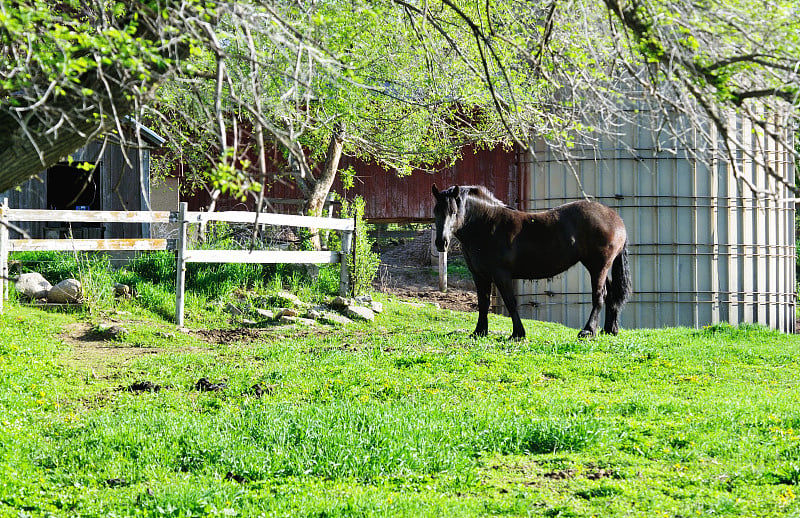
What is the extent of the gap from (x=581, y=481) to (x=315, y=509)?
1629 millimetres

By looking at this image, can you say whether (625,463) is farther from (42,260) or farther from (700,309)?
(700,309)

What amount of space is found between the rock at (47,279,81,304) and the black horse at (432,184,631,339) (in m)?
5.19

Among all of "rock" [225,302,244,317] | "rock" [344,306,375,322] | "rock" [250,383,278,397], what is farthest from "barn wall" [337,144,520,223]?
"rock" [250,383,278,397]

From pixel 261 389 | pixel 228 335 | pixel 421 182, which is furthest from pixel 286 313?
pixel 421 182

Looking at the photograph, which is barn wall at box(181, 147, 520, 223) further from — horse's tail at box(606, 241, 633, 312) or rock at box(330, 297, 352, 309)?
horse's tail at box(606, 241, 633, 312)

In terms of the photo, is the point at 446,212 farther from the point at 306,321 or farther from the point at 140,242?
the point at 140,242

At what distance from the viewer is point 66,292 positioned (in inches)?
469

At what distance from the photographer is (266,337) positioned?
11.0m

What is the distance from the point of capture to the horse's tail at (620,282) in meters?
12.1

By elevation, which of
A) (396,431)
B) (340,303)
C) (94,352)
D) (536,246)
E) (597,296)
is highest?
(536,246)

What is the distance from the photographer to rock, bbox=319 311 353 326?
12.3 m

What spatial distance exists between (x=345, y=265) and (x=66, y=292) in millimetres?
4461

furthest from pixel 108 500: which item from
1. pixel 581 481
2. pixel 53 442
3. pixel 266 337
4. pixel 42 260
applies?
pixel 42 260

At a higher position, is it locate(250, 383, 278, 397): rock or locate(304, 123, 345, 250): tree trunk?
locate(304, 123, 345, 250): tree trunk
